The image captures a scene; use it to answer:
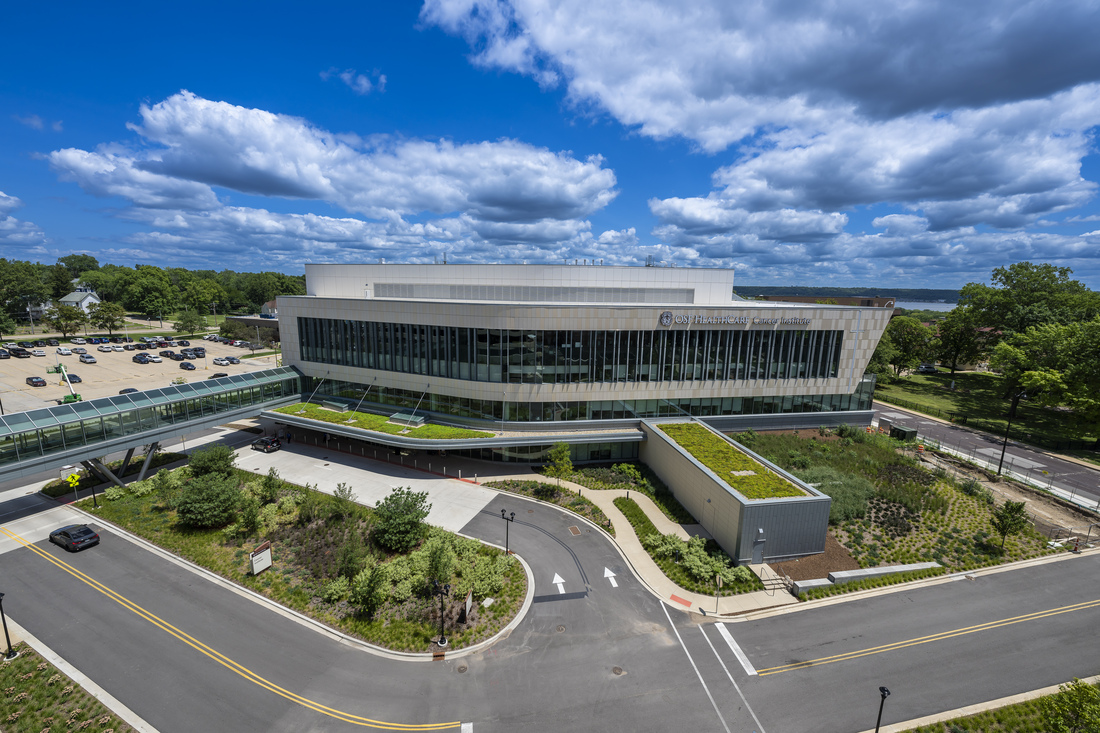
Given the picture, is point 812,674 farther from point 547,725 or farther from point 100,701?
point 100,701

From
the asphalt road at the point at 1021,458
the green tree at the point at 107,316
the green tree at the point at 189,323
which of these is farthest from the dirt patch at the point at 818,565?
the green tree at the point at 107,316

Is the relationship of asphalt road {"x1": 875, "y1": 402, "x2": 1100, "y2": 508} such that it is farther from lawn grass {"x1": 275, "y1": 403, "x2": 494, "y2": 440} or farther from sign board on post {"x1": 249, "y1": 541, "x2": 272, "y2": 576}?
sign board on post {"x1": 249, "y1": 541, "x2": 272, "y2": 576}

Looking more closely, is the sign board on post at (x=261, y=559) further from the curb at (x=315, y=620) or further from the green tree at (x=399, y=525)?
the green tree at (x=399, y=525)

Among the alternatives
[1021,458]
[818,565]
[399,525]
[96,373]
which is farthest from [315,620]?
[96,373]

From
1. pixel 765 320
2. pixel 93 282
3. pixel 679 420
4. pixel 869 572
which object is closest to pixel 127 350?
pixel 93 282

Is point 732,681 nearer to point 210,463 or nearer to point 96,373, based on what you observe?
point 210,463

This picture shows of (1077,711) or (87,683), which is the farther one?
(87,683)
